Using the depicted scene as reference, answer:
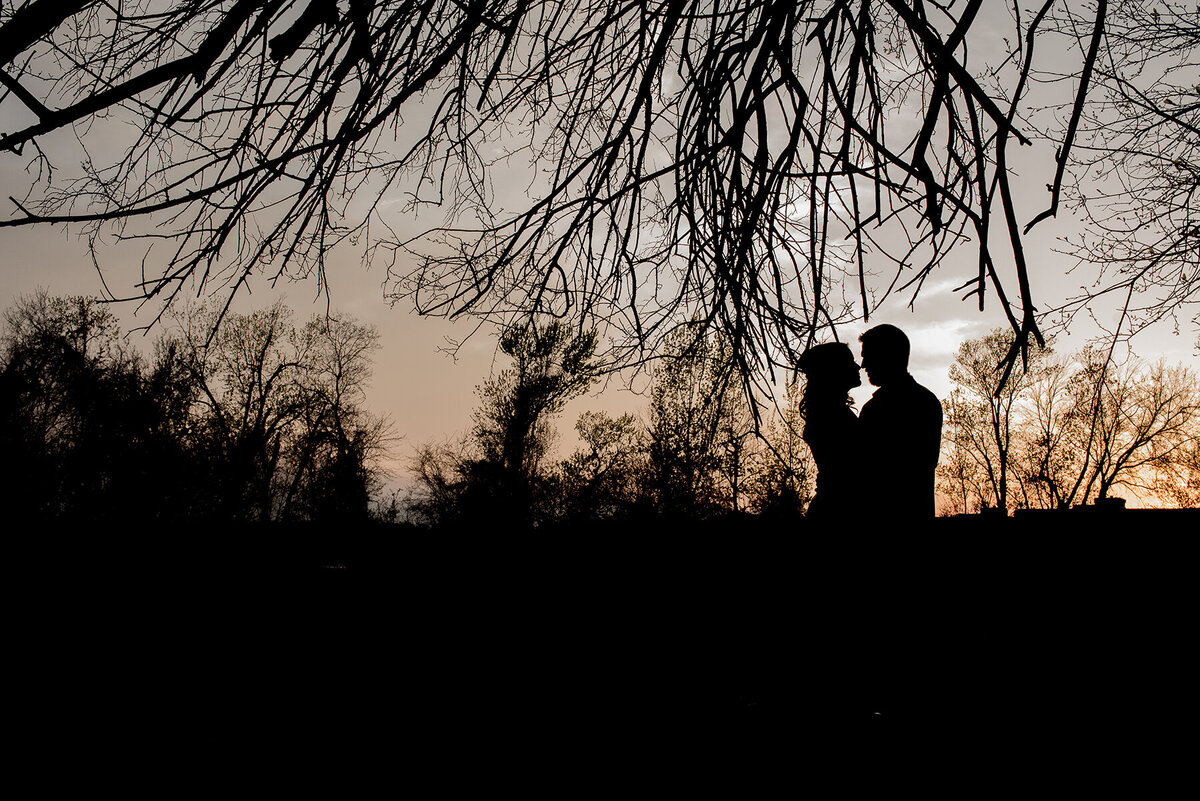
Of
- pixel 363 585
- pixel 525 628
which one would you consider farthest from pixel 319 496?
pixel 525 628

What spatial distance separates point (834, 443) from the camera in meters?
3.06

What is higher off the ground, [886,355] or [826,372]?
[886,355]

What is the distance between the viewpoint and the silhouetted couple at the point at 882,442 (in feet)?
9.80

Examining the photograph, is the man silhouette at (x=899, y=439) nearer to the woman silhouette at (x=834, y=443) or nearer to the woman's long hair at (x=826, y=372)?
the woman silhouette at (x=834, y=443)

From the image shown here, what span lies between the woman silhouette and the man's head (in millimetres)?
191

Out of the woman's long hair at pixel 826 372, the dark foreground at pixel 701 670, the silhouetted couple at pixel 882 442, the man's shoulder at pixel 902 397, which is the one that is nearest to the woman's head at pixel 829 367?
the woman's long hair at pixel 826 372

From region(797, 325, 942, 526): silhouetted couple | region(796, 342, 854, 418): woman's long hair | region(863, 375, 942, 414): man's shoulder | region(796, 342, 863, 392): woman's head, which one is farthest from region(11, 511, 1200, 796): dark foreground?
region(796, 342, 863, 392): woman's head

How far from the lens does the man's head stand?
3100 mm

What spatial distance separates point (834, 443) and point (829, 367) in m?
0.60

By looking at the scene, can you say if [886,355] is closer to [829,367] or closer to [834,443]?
[834,443]

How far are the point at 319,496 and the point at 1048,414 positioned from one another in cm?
3088

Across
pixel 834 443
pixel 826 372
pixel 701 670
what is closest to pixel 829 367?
pixel 826 372

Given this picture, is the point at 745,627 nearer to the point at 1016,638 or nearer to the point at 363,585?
the point at 1016,638

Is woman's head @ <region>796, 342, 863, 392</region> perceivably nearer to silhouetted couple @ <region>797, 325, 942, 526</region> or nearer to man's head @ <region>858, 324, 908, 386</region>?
silhouetted couple @ <region>797, 325, 942, 526</region>
